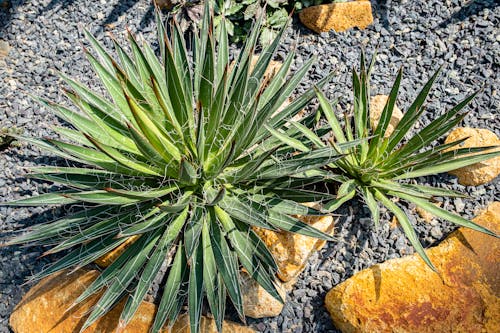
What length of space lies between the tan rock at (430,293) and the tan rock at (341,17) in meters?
1.60

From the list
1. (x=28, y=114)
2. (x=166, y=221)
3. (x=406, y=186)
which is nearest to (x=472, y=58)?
(x=406, y=186)

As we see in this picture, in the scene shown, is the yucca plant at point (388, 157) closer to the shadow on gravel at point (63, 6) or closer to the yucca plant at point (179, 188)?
the yucca plant at point (179, 188)

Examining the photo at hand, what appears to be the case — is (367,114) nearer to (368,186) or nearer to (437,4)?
(368,186)

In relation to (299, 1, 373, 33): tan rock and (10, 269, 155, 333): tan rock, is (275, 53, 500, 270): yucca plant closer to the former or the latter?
(299, 1, 373, 33): tan rock

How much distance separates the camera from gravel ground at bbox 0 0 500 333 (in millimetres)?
2709

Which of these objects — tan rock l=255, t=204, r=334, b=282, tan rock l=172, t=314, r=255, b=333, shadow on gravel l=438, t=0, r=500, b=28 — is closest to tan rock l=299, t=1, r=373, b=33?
shadow on gravel l=438, t=0, r=500, b=28

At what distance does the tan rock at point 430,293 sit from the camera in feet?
7.99

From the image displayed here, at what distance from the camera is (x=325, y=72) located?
3189mm

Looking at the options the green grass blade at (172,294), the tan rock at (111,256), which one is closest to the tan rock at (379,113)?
the green grass blade at (172,294)

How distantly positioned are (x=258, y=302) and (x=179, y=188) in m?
0.78

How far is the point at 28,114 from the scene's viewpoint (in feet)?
10.3

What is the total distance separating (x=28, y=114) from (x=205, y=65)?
1542 mm

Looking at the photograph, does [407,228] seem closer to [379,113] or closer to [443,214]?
[443,214]

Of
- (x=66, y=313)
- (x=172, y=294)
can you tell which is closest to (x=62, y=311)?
(x=66, y=313)
